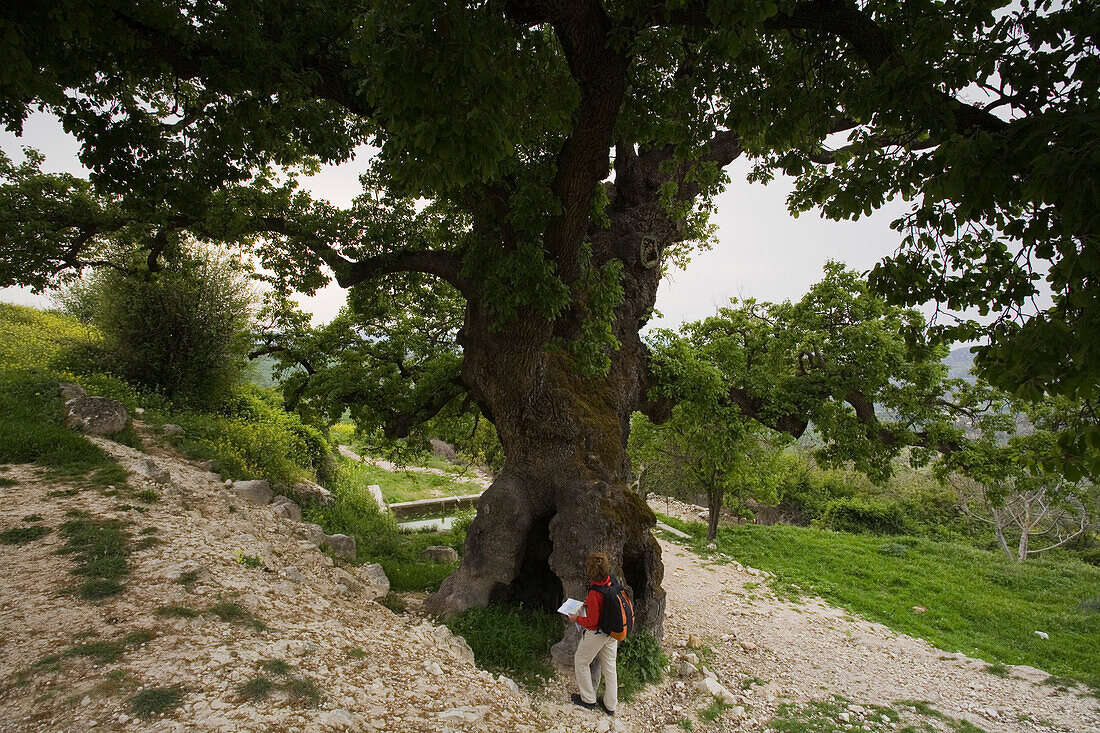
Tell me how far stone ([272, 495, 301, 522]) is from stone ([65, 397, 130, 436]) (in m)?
3.25

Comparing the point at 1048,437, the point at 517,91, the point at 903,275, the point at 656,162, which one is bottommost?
the point at 1048,437

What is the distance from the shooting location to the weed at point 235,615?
4.45 meters

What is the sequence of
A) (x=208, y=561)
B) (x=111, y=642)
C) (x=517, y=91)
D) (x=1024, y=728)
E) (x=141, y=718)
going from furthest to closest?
(x=1024, y=728)
(x=208, y=561)
(x=517, y=91)
(x=111, y=642)
(x=141, y=718)

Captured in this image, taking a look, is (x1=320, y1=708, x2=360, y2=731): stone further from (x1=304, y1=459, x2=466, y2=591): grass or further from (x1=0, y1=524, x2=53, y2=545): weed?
(x1=304, y1=459, x2=466, y2=591): grass

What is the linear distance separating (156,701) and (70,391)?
10122 millimetres

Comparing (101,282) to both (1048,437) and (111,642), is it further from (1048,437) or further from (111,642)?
(1048,437)

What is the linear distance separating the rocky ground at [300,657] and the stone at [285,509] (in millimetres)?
139

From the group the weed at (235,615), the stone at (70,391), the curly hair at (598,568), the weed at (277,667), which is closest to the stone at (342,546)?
the weed at (235,615)

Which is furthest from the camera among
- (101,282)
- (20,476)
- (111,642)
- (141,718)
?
(101,282)

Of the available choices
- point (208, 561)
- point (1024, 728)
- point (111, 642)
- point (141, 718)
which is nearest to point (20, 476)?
point (208, 561)

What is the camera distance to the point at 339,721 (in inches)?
137

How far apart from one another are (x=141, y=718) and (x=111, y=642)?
3.52ft

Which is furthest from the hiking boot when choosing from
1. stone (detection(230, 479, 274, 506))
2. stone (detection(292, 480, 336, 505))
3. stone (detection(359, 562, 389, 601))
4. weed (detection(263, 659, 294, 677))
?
stone (detection(292, 480, 336, 505))

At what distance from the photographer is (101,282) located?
595 inches
